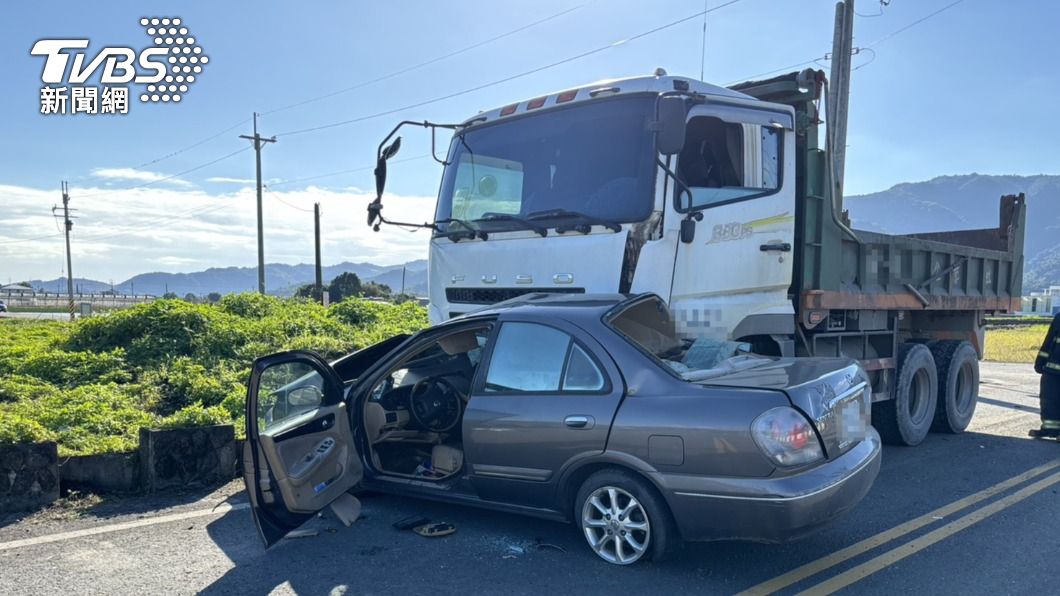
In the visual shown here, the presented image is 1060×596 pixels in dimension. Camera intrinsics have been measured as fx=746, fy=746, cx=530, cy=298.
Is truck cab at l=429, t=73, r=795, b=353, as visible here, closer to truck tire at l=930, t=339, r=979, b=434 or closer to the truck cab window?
the truck cab window

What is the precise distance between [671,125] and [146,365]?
755 cm

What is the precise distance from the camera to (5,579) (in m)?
4.07

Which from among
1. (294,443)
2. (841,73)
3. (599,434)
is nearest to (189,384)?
(294,443)

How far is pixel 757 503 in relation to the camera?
3672mm

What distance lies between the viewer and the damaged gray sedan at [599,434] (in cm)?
376

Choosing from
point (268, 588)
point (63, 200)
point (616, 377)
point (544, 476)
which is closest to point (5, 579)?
point (268, 588)

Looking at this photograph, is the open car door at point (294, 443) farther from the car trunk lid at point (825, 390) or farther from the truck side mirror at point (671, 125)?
the truck side mirror at point (671, 125)

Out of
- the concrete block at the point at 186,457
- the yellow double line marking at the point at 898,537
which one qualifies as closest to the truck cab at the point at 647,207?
the yellow double line marking at the point at 898,537

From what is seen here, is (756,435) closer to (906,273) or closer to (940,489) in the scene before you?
(940,489)

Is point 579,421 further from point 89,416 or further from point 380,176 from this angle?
point 89,416

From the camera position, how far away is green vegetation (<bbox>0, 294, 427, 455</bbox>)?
645 centimetres

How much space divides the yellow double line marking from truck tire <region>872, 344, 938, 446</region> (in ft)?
4.17

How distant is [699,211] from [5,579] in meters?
4.84

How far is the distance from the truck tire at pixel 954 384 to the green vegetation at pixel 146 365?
7.36 metres
